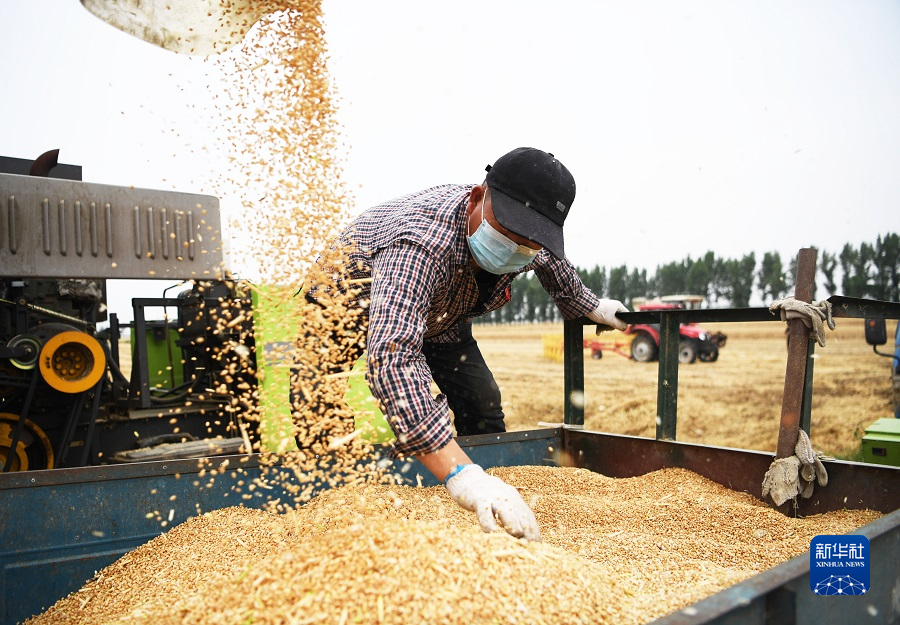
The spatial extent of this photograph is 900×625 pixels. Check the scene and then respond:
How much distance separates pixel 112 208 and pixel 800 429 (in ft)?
7.93

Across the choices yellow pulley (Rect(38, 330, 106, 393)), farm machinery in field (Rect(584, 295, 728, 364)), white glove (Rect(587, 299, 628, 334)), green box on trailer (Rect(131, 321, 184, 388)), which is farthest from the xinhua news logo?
farm machinery in field (Rect(584, 295, 728, 364))

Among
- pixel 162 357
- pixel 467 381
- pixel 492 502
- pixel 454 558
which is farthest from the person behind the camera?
pixel 162 357

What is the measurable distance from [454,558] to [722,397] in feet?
25.4

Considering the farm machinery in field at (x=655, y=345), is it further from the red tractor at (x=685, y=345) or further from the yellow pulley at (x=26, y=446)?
the yellow pulley at (x=26, y=446)

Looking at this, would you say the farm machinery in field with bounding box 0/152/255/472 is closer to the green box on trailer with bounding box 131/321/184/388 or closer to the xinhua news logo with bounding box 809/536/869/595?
the green box on trailer with bounding box 131/321/184/388

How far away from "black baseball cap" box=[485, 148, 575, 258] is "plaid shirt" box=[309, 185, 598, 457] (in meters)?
0.19

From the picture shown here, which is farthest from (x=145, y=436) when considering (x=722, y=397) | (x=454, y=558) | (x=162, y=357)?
(x=722, y=397)

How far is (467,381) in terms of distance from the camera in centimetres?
287

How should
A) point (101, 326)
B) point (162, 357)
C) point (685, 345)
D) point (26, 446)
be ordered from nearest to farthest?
point (26, 446)
point (101, 326)
point (162, 357)
point (685, 345)

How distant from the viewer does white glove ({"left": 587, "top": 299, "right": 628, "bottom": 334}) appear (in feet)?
8.79

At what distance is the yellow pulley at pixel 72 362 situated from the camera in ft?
8.22

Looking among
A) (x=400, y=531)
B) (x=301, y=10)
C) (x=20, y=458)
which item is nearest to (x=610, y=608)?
(x=400, y=531)

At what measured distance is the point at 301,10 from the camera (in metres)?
2.60

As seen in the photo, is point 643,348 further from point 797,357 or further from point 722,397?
point 797,357
